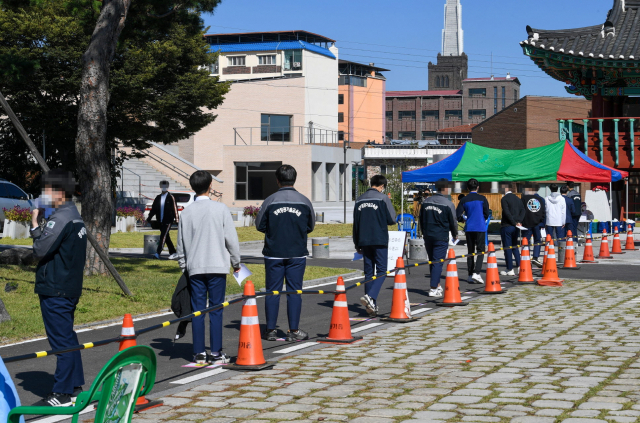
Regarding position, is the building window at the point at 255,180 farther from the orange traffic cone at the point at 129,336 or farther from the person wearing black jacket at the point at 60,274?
the orange traffic cone at the point at 129,336

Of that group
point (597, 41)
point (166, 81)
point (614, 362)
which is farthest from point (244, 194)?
point (614, 362)

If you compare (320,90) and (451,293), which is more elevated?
(320,90)

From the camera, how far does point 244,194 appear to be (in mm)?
55781

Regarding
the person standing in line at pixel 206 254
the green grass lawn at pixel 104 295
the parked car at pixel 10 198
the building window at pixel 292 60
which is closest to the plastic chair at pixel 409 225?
the green grass lawn at pixel 104 295

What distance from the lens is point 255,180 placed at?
56.5m

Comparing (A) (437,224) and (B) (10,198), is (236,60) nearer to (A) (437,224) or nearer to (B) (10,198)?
(B) (10,198)

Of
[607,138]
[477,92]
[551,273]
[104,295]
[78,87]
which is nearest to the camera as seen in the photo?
[104,295]

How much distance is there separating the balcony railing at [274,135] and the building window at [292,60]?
1405 cm

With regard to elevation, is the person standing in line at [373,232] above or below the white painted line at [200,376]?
above

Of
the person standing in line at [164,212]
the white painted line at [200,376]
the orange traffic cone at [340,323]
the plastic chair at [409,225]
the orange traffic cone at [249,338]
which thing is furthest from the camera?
the plastic chair at [409,225]

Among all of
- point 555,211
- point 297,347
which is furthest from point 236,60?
point 297,347

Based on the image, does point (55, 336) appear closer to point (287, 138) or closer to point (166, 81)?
point (166, 81)

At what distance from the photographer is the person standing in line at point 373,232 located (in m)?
10.9

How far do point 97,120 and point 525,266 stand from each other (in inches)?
342
